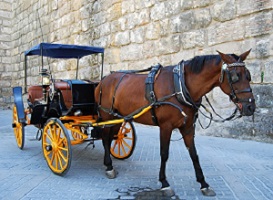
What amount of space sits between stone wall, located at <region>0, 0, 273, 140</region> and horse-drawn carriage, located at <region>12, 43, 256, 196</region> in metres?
2.68

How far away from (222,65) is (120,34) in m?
6.41

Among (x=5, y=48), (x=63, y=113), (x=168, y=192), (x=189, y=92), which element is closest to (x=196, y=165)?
(x=168, y=192)

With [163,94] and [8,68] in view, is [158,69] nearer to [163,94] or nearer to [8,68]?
[163,94]

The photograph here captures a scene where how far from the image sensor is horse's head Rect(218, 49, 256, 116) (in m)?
2.99

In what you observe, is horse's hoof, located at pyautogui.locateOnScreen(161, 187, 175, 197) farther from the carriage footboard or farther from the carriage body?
the carriage footboard

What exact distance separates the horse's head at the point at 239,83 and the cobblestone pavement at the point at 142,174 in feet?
3.48

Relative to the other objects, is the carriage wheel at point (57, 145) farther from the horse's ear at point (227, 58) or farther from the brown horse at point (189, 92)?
the horse's ear at point (227, 58)

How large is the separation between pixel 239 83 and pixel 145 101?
1154mm

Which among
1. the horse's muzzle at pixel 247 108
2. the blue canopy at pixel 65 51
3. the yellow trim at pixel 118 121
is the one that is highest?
the blue canopy at pixel 65 51

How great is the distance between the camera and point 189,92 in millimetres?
3420

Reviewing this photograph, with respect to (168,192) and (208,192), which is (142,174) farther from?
(208,192)

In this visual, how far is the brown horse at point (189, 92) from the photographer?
3.03m

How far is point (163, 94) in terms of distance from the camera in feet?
11.6

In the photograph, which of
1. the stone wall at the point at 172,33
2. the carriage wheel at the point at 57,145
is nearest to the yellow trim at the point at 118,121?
the carriage wheel at the point at 57,145
